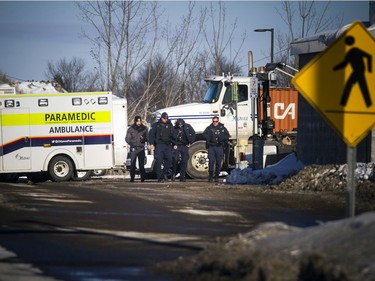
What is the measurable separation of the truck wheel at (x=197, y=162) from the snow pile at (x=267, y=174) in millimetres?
3428

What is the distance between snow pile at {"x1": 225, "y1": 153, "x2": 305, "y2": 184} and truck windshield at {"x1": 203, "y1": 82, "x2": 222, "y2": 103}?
4.29m

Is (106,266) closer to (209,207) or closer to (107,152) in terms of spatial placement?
(209,207)

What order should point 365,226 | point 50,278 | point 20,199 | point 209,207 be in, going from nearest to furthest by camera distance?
1. point 365,226
2. point 50,278
3. point 209,207
4. point 20,199

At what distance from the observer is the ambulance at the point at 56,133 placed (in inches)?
925

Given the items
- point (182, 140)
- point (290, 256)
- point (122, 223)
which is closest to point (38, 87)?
point (182, 140)

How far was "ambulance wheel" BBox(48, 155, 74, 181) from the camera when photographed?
23750mm

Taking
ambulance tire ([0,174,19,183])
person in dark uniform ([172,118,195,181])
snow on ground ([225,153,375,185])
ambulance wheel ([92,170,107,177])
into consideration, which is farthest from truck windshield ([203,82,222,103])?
ambulance tire ([0,174,19,183])

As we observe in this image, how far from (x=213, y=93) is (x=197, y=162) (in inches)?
96.4

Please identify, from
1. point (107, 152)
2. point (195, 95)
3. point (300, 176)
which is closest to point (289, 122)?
point (107, 152)

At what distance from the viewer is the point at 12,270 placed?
26.1ft

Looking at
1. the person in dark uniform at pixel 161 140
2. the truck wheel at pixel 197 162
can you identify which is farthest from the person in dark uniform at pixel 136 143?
the truck wheel at pixel 197 162

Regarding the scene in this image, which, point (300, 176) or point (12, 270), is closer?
point (12, 270)

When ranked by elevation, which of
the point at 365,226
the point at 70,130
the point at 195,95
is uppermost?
the point at 195,95

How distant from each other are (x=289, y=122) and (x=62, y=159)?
27.9 ft
